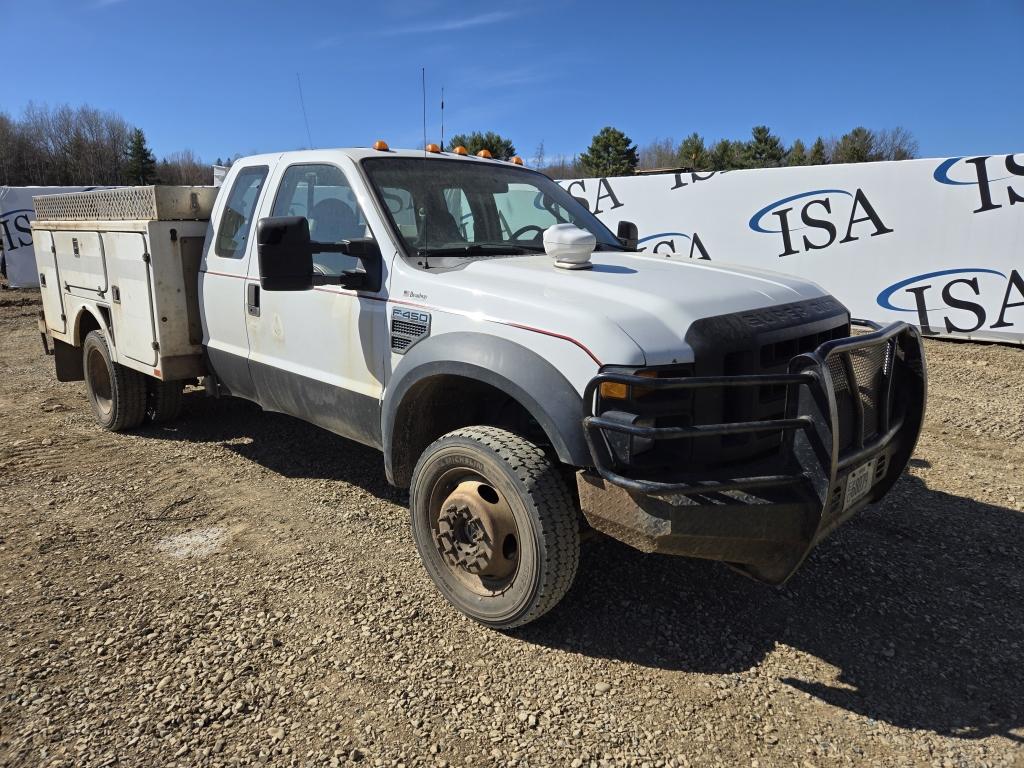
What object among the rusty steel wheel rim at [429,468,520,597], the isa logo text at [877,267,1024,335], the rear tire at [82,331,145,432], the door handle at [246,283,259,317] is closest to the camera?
the rusty steel wheel rim at [429,468,520,597]

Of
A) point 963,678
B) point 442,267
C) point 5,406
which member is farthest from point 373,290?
point 5,406

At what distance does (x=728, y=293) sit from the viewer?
2928 millimetres

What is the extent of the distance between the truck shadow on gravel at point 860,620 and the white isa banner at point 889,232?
193 inches

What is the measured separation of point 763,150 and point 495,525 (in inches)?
2164

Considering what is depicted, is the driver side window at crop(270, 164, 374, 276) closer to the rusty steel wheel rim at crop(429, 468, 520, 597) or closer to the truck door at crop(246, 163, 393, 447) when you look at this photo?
the truck door at crop(246, 163, 393, 447)

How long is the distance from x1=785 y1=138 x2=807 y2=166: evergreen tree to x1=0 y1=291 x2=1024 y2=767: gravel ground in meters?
52.6

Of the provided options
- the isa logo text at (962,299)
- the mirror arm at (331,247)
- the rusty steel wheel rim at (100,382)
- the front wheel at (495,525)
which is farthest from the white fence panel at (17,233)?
the front wheel at (495,525)

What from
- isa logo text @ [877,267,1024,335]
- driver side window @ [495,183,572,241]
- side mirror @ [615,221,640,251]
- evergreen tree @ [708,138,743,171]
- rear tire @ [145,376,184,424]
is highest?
evergreen tree @ [708,138,743,171]

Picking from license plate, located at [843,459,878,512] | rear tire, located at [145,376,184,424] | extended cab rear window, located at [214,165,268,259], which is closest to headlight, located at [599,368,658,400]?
license plate, located at [843,459,878,512]

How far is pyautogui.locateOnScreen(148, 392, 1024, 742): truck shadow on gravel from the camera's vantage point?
8.87ft

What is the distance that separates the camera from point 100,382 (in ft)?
19.2

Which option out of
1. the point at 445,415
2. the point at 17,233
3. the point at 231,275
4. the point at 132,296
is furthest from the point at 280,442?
the point at 17,233

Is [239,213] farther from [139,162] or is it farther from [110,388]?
[139,162]

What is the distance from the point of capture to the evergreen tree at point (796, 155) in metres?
51.3
